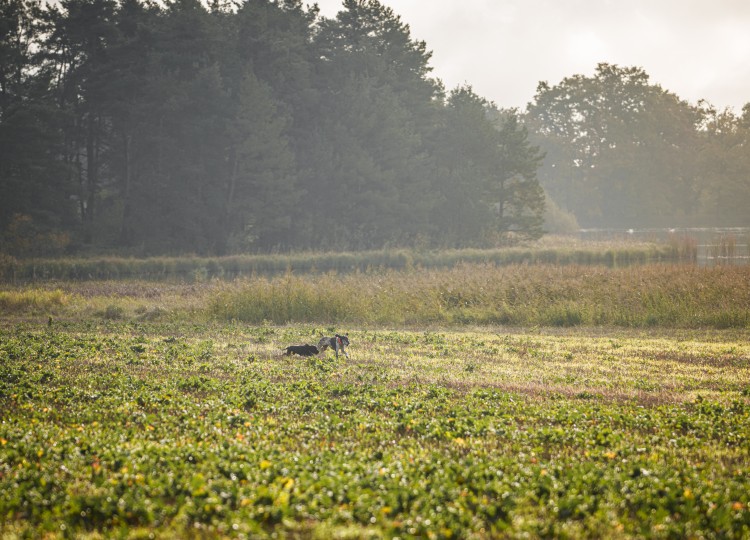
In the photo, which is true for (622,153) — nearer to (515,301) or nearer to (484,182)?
(484,182)

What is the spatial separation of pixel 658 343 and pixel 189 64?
48.3 m

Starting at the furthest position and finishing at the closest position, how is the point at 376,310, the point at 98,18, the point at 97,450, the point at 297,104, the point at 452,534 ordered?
1. the point at 297,104
2. the point at 98,18
3. the point at 376,310
4. the point at 97,450
5. the point at 452,534

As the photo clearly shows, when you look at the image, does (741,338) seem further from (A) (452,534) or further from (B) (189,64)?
(B) (189,64)

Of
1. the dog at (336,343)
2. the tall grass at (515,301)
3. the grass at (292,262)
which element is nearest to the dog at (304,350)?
the dog at (336,343)

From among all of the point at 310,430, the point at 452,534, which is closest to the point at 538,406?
the point at 310,430

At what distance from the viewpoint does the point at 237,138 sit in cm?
5484

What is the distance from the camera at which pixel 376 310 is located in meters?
25.6

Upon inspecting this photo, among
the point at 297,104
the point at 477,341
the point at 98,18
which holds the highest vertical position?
the point at 98,18

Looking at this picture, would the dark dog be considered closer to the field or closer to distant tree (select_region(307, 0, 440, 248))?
the field

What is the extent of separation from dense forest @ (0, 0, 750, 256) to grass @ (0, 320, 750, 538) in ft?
131

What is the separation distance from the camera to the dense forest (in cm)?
5288

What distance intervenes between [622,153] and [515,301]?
10285 cm

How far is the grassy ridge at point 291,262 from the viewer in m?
42.1

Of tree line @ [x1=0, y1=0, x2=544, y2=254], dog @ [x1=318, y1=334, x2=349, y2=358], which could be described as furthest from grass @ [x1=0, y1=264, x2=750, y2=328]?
tree line @ [x1=0, y1=0, x2=544, y2=254]
